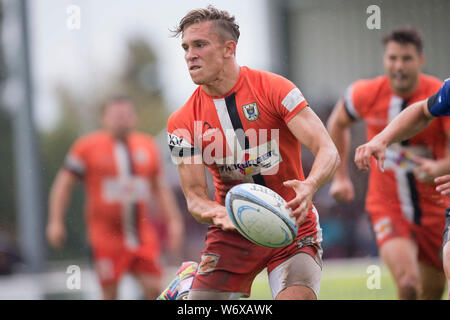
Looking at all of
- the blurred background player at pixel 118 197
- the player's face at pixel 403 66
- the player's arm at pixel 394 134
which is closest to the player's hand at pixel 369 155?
the player's arm at pixel 394 134

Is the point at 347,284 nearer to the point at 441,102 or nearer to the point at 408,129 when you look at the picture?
the point at 408,129

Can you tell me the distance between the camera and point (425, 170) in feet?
18.5

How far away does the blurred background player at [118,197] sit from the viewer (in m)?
7.22

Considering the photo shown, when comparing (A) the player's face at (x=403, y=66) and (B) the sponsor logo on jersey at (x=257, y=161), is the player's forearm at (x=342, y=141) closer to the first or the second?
(A) the player's face at (x=403, y=66)

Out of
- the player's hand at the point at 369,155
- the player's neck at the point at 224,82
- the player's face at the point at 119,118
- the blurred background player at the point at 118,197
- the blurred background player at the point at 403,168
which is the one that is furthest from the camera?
the player's face at the point at 119,118

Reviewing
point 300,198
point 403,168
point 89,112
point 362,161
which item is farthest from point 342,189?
point 89,112

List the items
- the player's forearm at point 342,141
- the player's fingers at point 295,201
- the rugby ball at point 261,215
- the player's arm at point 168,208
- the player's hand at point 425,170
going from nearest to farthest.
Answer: the player's fingers at point 295,201 < the rugby ball at point 261,215 < the player's hand at point 425,170 < the player's forearm at point 342,141 < the player's arm at point 168,208

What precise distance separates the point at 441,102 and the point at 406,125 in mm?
263

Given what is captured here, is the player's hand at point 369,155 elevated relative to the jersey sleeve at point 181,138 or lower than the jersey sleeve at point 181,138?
lower

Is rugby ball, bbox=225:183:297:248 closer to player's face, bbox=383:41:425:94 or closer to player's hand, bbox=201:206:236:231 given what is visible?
player's hand, bbox=201:206:236:231

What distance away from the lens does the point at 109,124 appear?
7820 millimetres

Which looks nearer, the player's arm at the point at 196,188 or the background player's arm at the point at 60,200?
the player's arm at the point at 196,188

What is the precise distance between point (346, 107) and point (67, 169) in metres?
3.27

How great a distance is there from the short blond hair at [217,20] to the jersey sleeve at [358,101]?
1.87 meters
